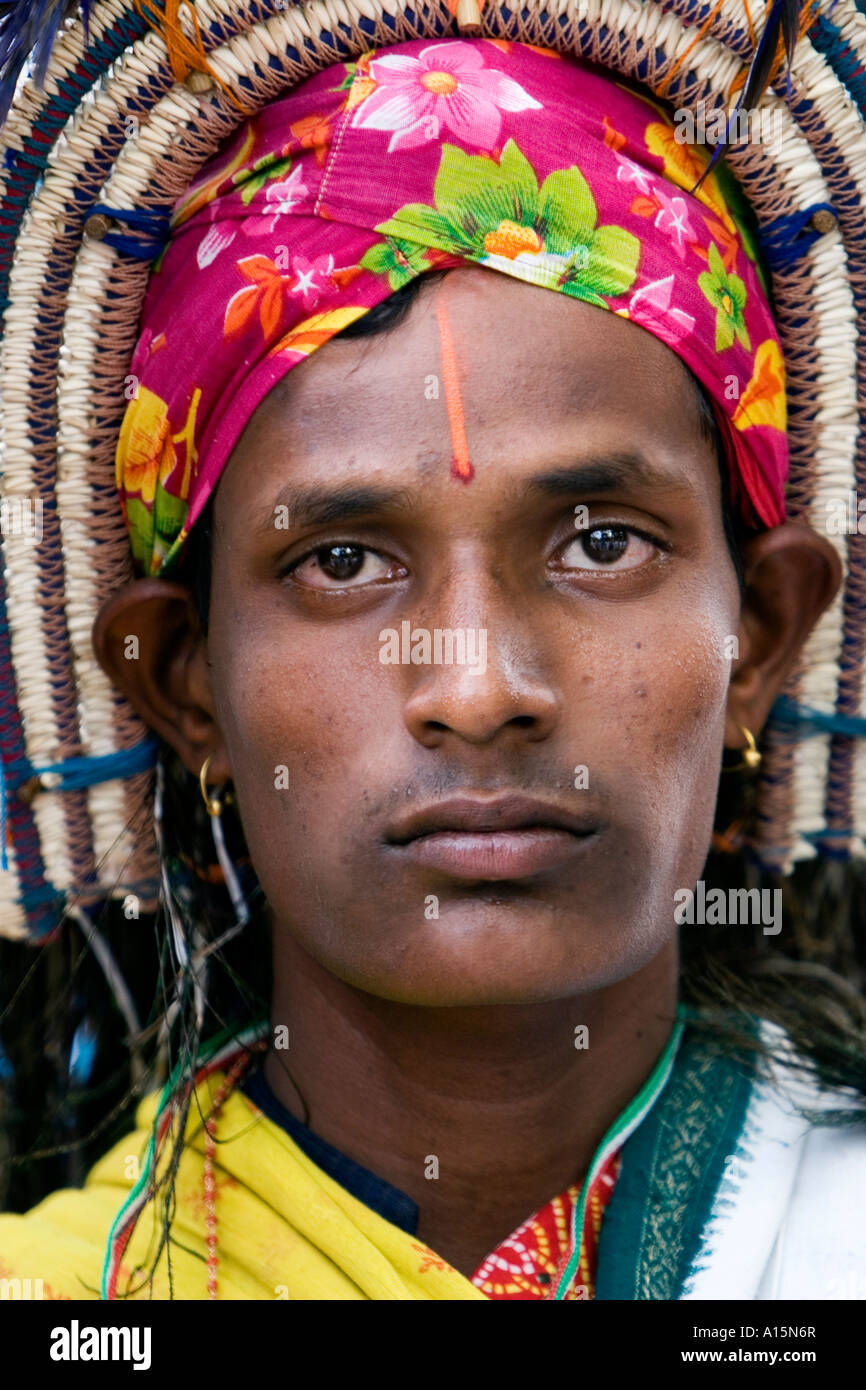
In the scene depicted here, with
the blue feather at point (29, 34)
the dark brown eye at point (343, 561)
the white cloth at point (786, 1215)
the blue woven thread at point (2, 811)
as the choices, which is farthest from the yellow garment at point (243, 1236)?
the blue feather at point (29, 34)

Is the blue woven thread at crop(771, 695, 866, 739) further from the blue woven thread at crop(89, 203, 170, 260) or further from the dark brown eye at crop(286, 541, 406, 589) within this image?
the blue woven thread at crop(89, 203, 170, 260)

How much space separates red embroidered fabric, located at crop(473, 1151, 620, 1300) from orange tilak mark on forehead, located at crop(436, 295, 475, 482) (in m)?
1.01

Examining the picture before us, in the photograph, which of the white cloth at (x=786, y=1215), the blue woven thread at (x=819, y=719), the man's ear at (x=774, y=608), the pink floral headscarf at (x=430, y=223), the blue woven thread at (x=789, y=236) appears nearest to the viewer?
the pink floral headscarf at (x=430, y=223)

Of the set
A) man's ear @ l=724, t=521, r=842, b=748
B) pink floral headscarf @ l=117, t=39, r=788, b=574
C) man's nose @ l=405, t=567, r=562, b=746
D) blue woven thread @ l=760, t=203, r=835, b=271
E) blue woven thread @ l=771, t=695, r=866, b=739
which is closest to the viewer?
man's nose @ l=405, t=567, r=562, b=746

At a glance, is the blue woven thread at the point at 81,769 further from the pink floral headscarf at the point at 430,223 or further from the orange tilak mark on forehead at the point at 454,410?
the orange tilak mark on forehead at the point at 454,410

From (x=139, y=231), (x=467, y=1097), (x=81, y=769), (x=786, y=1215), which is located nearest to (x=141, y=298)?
(x=139, y=231)

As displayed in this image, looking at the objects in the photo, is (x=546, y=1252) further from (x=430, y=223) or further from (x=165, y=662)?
(x=430, y=223)

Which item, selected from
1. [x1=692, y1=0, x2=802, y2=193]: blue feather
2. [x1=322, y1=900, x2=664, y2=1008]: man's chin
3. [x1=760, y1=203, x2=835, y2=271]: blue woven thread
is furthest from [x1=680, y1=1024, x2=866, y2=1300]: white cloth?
[x1=692, y1=0, x2=802, y2=193]: blue feather

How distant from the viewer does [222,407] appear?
2074 mm

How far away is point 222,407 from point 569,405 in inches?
18.7

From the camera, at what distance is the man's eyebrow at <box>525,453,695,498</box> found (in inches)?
75.2

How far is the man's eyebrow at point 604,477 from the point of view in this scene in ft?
6.27

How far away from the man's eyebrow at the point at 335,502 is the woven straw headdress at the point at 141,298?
0.42 metres

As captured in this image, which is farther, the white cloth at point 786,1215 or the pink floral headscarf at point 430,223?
the white cloth at point 786,1215
